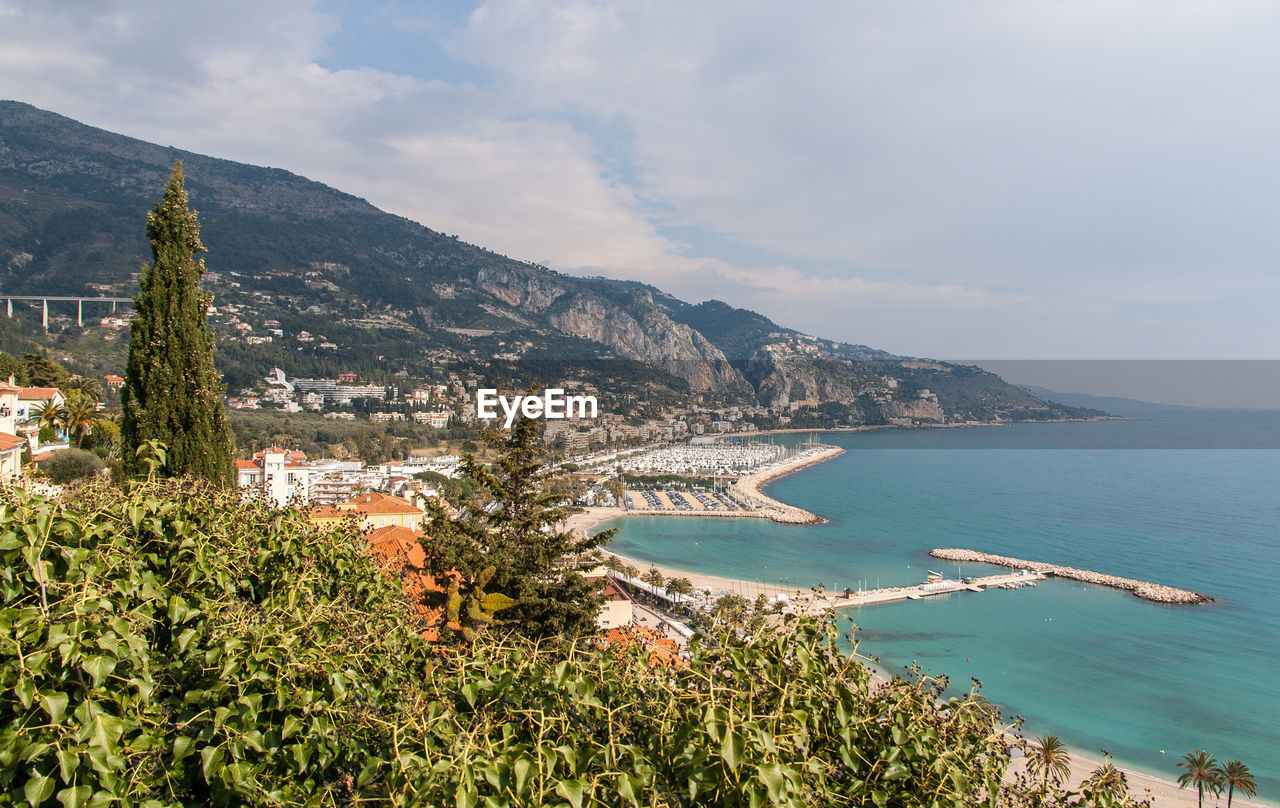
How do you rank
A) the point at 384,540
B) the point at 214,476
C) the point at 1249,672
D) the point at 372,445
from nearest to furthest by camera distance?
the point at 214,476 < the point at 384,540 < the point at 1249,672 < the point at 372,445

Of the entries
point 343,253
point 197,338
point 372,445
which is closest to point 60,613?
point 197,338

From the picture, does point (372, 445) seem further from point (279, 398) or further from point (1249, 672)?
point (1249, 672)

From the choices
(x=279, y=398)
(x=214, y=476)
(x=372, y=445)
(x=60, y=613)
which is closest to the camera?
(x=60, y=613)

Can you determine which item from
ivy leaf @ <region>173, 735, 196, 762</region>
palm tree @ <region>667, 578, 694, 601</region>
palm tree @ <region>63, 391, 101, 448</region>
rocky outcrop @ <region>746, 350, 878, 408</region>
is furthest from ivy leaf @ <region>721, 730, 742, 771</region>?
rocky outcrop @ <region>746, 350, 878, 408</region>

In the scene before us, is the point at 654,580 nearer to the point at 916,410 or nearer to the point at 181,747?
the point at 181,747

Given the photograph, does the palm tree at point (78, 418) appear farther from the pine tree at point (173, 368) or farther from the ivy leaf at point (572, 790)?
the ivy leaf at point (572, 790)

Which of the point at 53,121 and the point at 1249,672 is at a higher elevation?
the point at 53,121

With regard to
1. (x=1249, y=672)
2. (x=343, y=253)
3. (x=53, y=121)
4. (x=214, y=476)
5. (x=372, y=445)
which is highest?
(x=53, y=121)
